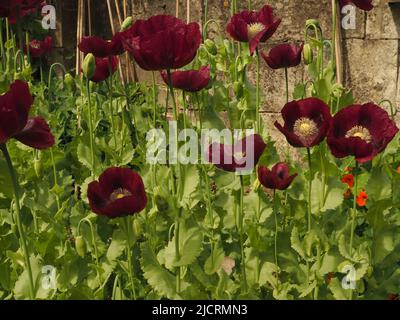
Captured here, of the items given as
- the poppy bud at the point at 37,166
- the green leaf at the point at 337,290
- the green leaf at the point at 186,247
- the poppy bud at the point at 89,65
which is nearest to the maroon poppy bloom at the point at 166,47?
the poppy bud at the point at 89,65

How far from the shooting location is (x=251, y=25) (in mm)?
1738

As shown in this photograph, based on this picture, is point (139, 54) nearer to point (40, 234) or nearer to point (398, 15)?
point (40, 234)

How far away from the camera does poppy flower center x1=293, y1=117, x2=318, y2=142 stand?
1.34 m

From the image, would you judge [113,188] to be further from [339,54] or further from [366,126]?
[339,54]

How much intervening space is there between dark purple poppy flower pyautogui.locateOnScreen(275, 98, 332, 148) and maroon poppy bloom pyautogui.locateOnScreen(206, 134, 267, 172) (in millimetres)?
55

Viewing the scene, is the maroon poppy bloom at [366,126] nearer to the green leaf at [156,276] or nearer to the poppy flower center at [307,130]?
the poppy flower center at [307,130]

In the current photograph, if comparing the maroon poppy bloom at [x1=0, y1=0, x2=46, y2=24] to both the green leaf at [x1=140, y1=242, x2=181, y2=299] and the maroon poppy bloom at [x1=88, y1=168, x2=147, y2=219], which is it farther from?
the green leaf at [x1=140, y1=242, x2=181, y2=299]

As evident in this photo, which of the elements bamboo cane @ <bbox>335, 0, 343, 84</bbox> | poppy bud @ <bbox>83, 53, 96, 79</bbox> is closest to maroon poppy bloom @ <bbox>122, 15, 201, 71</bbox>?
poppy bud @ <bbox>83, 53, 96, 79</bbox>

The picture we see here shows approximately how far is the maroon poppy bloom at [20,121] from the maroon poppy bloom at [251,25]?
0.61 m

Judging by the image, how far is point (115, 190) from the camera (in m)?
1.36

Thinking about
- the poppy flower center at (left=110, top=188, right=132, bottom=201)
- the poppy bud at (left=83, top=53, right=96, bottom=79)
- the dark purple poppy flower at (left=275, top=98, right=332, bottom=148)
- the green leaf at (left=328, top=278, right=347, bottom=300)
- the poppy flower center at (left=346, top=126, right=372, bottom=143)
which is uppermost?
the poppy bud at (left=83, top=53, right=96, bottom=79)

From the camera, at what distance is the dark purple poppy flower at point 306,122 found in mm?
1304

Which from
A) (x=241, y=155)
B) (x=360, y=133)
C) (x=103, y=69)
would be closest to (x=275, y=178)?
(x=241, y=155)

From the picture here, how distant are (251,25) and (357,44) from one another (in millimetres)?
1916
